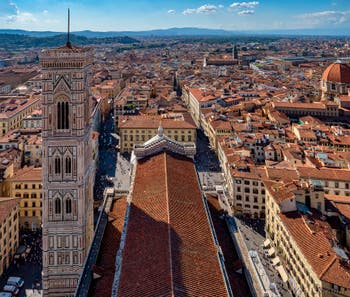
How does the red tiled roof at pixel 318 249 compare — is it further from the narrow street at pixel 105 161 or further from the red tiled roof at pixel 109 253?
the narrow street at pixel 105 161

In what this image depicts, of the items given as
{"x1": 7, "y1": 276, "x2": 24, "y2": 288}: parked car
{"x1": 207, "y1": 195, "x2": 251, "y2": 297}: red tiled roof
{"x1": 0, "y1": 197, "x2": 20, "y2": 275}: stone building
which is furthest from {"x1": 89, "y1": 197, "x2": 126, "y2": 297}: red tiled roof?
{"x1": 0, "y1": 197, "x2": 20, "y2": 275}: stone building

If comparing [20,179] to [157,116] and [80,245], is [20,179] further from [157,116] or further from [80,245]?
[157,116]

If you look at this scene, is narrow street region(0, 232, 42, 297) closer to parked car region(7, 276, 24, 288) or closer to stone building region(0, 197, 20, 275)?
parked car region(7, 276, 24, 288)

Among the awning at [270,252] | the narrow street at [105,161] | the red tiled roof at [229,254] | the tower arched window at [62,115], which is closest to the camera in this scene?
the red tiled roof at [229,254]

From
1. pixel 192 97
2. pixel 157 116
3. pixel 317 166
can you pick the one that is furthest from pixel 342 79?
pixel 317 166

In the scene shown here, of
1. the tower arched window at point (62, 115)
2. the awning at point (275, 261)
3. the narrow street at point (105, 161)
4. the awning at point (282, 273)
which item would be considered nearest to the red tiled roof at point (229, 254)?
the awning at point (282, 273)

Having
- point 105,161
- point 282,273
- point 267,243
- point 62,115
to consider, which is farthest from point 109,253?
point 105,161

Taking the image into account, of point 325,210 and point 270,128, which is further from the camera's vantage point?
point 270,128
